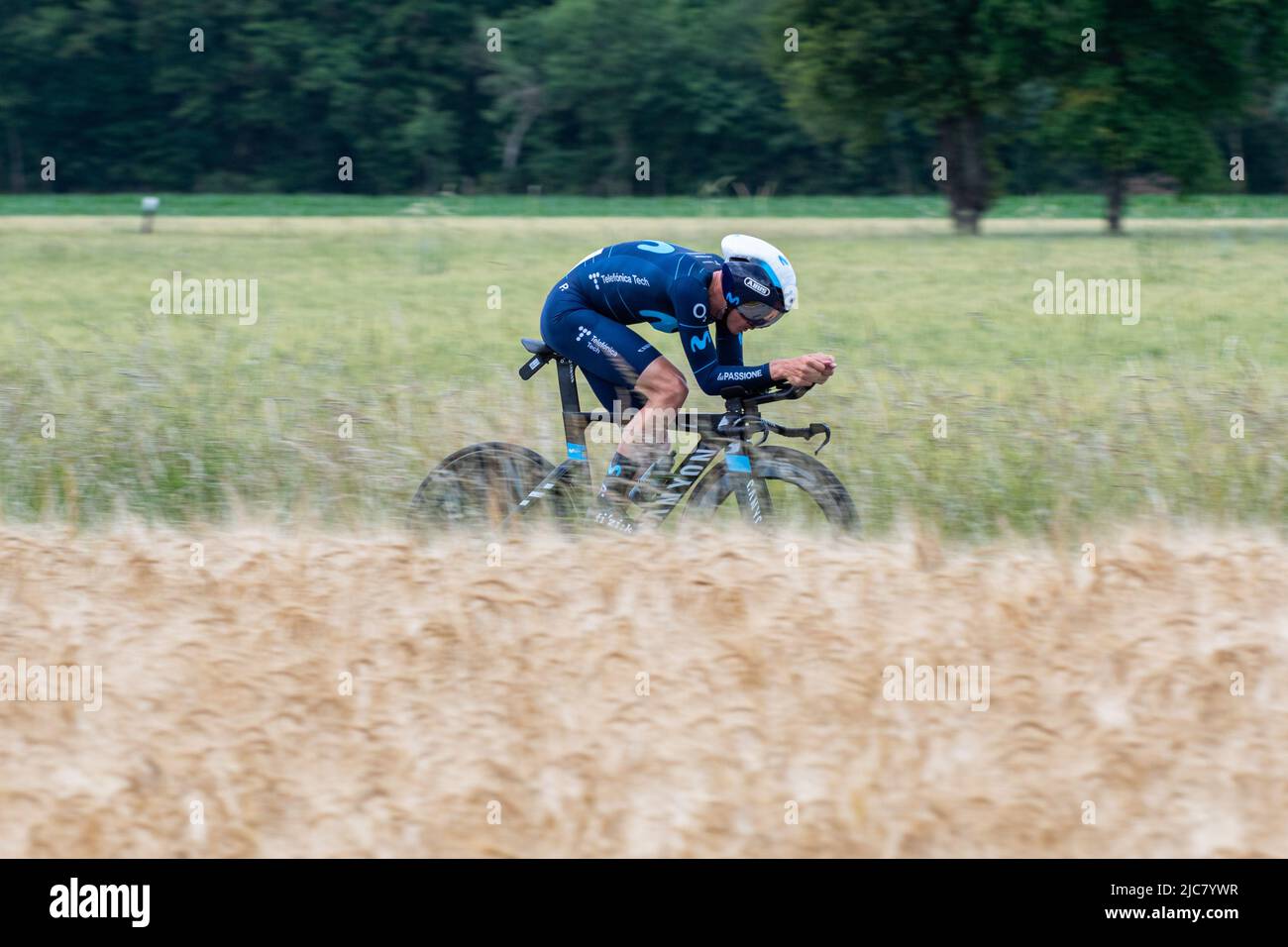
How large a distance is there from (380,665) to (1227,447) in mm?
5577

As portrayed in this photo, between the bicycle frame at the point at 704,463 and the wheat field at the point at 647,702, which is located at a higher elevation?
the bicycle frame at the point at 704,463

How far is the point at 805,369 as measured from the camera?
710cm

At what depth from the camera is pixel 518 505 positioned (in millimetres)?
7754

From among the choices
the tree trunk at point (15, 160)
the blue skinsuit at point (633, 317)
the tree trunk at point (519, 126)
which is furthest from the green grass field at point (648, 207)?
the blue skinsuit at point (633, 317)

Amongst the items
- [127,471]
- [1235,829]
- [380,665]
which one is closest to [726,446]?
[380,665]

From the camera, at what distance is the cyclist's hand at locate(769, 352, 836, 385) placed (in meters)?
7.05

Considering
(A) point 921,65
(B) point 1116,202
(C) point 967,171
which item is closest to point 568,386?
(A) point 921,65

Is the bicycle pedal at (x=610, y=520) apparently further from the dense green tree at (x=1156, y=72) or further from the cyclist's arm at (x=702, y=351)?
the dense green tree at (x=1156, y=72)

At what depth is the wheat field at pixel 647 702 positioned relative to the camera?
473cm

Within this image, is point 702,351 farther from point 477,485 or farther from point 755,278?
point 477,485

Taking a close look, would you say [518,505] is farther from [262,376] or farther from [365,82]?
[365,82]

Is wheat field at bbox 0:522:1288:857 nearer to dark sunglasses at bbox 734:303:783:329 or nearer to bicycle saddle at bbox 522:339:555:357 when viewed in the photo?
dark sunglasses at bbox 734:303:783:329

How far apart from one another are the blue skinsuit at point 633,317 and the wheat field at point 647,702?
0.88m

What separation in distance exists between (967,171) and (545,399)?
3681 cm
